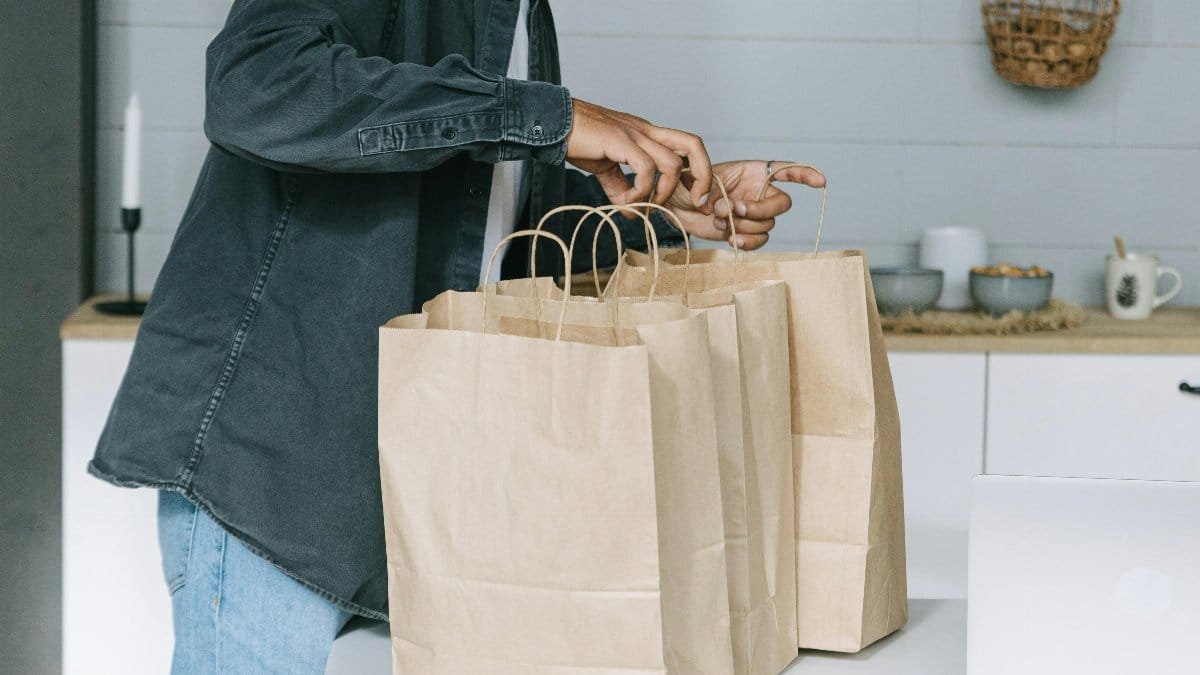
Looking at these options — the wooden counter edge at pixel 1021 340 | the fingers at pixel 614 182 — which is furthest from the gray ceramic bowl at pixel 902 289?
the fingers at pixel 614 182

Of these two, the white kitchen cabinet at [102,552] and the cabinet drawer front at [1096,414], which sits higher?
the cabinet drawer front at [1096,414]

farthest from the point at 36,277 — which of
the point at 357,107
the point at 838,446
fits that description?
the point at 838,446

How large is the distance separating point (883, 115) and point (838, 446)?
1.49 meters

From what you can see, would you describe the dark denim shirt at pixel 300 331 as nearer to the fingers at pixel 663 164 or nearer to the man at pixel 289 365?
the man at pixel 289 365

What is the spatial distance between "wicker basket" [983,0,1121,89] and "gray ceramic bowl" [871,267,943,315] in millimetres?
443

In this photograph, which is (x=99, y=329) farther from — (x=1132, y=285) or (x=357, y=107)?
(x=1132, y=285)

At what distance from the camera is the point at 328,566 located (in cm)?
94

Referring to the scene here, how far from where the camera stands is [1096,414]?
190 centimetres

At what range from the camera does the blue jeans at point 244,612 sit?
3.14 ft

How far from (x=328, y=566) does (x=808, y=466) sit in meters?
0.39

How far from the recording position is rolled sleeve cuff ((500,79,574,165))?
84cm

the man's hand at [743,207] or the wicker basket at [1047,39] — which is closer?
the man's hand at [743,207]

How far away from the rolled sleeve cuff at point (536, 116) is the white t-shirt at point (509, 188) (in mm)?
161

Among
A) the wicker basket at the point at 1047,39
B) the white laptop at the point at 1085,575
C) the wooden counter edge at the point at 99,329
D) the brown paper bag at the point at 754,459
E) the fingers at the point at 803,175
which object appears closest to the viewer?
the white laptop at the point at 1085,575
